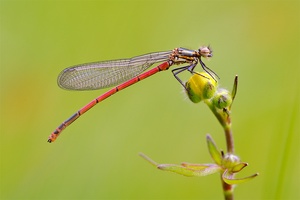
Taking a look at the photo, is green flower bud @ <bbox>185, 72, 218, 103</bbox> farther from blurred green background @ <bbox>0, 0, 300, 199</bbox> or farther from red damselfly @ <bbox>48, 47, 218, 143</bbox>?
red damselfly @ <bbox>48, 47, 218, 143</bbox>

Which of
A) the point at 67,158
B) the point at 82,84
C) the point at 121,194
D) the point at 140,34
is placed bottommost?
the point at 121,194

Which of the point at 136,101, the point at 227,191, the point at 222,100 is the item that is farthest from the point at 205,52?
the point at 227,191

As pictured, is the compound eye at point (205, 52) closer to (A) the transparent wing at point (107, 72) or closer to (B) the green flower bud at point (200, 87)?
(A) the transparent wing at point (107, 72)

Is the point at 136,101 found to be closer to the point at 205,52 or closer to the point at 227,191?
the point at 205,52

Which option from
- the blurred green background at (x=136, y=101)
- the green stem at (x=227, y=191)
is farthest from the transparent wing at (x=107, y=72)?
the green stem at (x=227, y=191)

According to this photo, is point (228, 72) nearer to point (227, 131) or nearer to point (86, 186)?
point (86, 186)

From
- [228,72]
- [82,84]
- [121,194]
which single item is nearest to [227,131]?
[121,194]

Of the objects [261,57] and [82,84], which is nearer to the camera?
[82,84]
